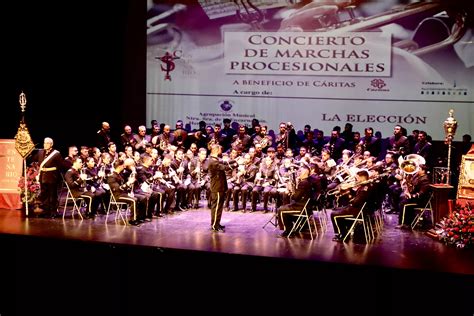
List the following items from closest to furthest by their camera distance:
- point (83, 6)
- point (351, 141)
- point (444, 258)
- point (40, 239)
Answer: point (444, 258) < point (40, 239) < point (351, 141) < point (83, 6)

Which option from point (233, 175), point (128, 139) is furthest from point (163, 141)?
point (233, 175)

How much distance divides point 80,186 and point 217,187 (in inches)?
113

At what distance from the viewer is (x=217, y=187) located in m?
11.7

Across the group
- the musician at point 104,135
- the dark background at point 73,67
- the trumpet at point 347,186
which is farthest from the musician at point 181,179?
the dark background at point 73,67

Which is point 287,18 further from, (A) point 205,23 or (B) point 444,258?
(B) point 444,258

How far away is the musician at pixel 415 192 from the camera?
11695 millimetres

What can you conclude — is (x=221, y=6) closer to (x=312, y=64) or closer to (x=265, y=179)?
(x=312, y=64)

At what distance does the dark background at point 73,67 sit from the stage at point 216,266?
5.73 m

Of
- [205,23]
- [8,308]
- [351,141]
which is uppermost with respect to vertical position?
[205,23]

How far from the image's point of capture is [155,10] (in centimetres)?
1800

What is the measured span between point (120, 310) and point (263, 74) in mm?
9200

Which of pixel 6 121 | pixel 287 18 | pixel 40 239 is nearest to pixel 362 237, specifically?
pixel 40 239

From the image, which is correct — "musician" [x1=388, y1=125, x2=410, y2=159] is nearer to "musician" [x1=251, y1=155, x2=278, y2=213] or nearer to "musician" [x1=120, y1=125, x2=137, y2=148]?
"musician" [x1=251, y1=155, x2=278, y2=213]

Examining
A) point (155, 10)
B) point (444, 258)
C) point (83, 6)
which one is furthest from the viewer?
point (155, 10)
